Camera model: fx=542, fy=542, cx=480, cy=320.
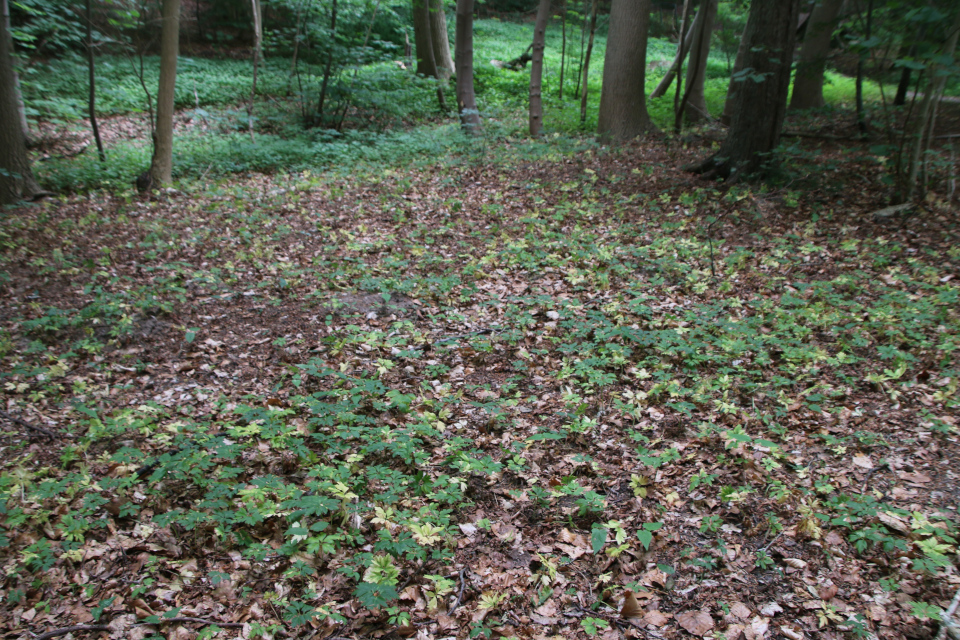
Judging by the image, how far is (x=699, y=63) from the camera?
12.1 meters

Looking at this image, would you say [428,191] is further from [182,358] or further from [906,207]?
[906,207]

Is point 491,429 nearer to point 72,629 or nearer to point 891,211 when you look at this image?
point 72,629

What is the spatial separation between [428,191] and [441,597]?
7365 mm

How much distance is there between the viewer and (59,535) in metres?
3.09

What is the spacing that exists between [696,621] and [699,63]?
41.2 ft

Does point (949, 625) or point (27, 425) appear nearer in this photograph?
point (949, 625)

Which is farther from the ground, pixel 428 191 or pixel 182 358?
pixel 428 191

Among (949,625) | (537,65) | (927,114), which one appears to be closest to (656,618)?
(949,625)

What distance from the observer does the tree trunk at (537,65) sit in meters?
10.6

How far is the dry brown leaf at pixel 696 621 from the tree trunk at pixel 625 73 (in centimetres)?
1010

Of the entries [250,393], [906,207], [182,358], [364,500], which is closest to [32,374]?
[182,358]

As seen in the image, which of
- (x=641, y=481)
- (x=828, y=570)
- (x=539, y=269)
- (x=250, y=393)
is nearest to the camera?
(x=828, y=570)

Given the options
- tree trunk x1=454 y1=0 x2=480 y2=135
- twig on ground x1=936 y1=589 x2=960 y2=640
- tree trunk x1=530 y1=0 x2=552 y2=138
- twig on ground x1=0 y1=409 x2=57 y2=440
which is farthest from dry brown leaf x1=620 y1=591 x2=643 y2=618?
tree trunk x1=454 y1=0 x2=480 y2=135

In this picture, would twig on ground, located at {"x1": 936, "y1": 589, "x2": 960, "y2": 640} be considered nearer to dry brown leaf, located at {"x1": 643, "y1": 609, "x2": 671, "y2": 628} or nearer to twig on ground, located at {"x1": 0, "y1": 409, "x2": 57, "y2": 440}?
dry brown leaf, located at {"x1": 643, "y1": 609, "x2": 671, "y2": 628}
